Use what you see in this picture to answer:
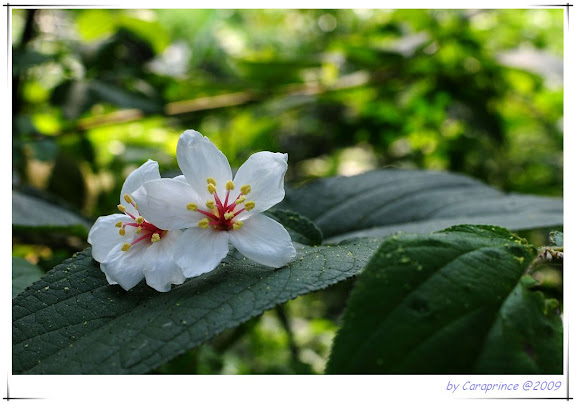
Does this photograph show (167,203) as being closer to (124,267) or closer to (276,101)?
(124,267)

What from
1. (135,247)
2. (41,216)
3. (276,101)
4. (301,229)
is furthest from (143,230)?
(276,101)

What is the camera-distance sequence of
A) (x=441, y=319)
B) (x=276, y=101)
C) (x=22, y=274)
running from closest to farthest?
(x=441, y=319), (x=22, y=274), (x=276, y=101)

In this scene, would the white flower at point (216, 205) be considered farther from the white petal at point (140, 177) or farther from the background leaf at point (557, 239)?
the background leaf at point (557, 239)

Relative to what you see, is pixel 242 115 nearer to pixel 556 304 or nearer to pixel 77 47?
pixel 77 47

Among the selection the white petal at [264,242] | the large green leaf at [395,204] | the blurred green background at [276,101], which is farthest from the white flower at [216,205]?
the blurred green background at [276,101]

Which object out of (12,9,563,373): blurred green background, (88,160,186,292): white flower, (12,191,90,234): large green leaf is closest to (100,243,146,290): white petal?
(88,160,186,292): white flower

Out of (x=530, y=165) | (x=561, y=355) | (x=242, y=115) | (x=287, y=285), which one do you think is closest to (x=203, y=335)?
(x=287, y=285)
